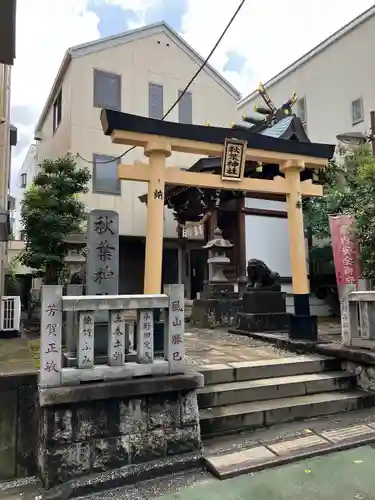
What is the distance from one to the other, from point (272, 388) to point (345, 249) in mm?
5964

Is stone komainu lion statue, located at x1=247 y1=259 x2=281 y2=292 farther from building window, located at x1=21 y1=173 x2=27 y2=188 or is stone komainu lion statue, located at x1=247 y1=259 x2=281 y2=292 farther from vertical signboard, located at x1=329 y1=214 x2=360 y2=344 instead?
building window, located at x1=21 y1=173 x2=27 y2=188

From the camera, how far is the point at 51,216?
1192 centimetres

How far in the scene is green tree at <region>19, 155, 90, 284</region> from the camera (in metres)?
12.0

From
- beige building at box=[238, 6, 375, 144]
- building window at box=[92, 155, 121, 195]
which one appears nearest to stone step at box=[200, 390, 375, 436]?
building window at box=[92, 155, 121, 195]

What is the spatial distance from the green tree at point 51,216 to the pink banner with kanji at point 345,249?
7.71m

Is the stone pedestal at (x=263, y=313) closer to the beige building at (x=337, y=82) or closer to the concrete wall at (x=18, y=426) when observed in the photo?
the concrete wall at (x=18, y=426)

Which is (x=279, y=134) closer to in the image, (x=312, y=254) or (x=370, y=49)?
(x=312, y=254)

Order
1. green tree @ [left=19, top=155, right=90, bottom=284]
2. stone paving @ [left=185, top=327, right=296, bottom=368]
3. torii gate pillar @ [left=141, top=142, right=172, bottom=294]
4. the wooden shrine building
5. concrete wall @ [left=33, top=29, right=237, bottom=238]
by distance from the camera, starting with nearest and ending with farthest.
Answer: stone paving @ [left=185, top=327, right=296, bottom=368]
torii gate pillar @ [left=141, top=142, right=172, bottom=294]
green tree @ [left=19, top=155, right=90, bottom=284]
the wooden shrine building
concrete wall @ [left=33, top=29, right=237, bottom=238]

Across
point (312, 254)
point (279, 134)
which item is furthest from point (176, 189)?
point (312, 254)

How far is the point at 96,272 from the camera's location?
537cm

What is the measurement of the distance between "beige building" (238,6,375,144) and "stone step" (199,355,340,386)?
12.8 meters

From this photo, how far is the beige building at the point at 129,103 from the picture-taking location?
51.2ft

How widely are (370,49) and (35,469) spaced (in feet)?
59.7

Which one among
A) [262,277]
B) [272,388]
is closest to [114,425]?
[272,388]
